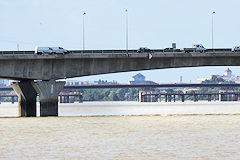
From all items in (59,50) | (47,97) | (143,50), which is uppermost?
(143,50)

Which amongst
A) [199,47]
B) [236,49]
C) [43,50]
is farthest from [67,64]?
[236,49]

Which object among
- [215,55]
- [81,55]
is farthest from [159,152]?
[215,55]

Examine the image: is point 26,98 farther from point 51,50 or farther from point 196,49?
point 196,49

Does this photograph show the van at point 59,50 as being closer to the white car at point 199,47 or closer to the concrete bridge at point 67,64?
the concrete bridge at point 67,64

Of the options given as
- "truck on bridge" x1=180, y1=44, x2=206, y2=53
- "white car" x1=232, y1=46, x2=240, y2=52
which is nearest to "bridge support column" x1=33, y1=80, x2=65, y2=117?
"truck on bridge" x1=180, y1=44, x2=206, y2=53

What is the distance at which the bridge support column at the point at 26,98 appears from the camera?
81625mm

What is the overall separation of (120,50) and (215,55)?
14367 mm

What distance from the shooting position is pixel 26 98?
81.9m

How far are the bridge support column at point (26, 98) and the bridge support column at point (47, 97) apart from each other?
4691mm

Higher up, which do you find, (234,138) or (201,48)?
(201,48)

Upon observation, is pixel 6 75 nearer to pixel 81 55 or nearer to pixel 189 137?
pixel 81 55

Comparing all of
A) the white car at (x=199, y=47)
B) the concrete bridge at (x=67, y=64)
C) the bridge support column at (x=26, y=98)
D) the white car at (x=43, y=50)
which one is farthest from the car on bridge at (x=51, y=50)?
the white car at (x=199, y=47)

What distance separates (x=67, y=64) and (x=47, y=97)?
5932 millimetres

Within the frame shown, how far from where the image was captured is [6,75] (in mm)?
76438
